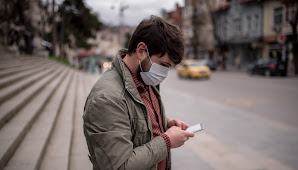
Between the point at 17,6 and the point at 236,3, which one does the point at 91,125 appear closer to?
the point at 17,6

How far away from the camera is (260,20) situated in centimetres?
2709

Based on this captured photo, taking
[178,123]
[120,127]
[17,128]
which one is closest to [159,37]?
[120,127]

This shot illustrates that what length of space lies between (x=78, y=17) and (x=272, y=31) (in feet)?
74.3

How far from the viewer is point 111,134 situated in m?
1.24

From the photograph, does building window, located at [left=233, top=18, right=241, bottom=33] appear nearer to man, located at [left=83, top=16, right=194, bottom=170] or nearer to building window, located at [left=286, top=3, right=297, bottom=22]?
building window, located at [left=286, top=3, right=297, bottom=22]

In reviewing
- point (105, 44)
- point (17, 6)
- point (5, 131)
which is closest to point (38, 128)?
point (5, 131)

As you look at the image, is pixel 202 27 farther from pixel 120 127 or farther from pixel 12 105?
pixel 120 127

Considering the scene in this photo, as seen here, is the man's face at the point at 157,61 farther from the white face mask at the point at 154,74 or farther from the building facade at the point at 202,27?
the building facade at the point at 202,27

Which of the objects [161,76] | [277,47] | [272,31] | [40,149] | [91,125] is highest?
[272,31]

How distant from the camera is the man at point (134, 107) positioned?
4.13ft

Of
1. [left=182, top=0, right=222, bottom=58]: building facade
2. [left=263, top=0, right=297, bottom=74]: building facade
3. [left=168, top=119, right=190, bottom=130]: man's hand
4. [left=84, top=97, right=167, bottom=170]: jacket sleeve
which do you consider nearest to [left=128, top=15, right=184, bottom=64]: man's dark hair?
[left=84, top=97, right=167, bottom=170]: jacket sleeve

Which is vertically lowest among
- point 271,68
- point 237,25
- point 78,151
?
point 78,151

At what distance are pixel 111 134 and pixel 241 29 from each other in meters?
33.2

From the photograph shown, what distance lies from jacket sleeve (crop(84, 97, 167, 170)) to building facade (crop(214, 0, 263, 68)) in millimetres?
28742
